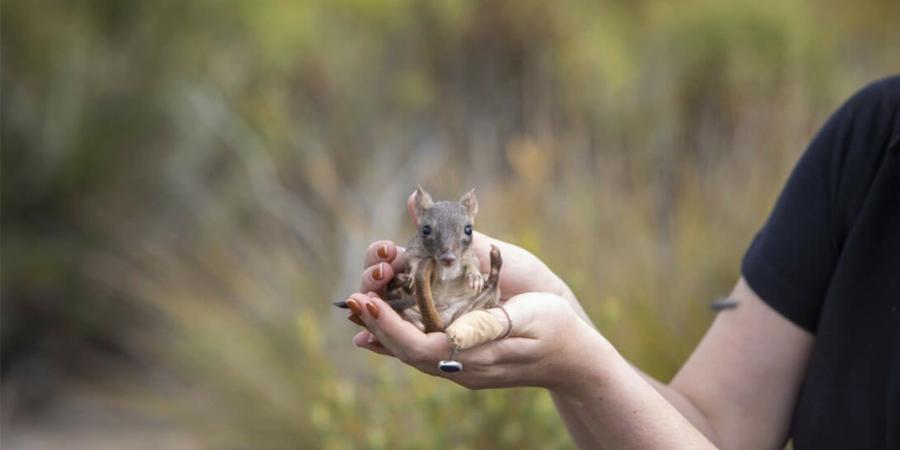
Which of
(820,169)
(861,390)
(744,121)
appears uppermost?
(744,121)

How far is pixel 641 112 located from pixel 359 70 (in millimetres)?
2279

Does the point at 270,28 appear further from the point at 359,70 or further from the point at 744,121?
the point at 744,121

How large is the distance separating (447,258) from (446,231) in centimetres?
7

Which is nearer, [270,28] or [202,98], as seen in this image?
[202,98]

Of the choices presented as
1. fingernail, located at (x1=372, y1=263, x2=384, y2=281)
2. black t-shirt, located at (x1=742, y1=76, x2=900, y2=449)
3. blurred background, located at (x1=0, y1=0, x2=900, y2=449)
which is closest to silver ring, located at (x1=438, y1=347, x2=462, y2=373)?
fingernail, located at (x1=372, y1=263, x2=384, y2=281)

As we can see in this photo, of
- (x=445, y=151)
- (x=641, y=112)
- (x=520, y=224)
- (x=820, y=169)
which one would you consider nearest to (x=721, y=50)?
(x=641, y=112)

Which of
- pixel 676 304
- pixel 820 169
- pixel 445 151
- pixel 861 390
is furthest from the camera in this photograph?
pixel 445 151

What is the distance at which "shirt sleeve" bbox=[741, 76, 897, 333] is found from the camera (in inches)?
104

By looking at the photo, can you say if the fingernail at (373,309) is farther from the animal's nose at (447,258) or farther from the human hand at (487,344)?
the animal's nose at (447,258)

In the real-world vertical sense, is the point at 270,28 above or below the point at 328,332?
above

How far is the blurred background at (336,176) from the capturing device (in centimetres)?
488

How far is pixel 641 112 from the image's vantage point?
8.13 m

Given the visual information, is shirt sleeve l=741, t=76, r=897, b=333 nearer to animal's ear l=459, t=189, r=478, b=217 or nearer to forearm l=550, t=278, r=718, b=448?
forearm l=550, t=278, r=718, b=448

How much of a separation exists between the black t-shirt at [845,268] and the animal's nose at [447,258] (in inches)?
39.4
